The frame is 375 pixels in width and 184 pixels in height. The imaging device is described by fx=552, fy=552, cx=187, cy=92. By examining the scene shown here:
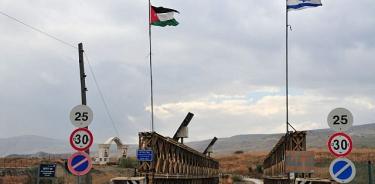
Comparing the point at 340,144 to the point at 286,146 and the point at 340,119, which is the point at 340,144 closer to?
the point at 340,119

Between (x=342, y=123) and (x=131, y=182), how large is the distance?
8802 mm

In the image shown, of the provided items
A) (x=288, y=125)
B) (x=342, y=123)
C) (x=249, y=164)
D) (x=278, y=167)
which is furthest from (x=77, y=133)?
(x=249, y=164)

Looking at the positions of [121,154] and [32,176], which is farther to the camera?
[121,154]

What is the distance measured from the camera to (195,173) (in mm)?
36312

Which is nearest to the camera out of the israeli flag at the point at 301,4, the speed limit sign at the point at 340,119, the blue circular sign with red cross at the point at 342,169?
the blue circular sign with red cross at the point at 342,169

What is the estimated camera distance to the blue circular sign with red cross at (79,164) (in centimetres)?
1485

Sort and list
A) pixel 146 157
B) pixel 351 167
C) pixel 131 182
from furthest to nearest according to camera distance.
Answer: pixel 146 157
pixel 131 182
pixel 351 167

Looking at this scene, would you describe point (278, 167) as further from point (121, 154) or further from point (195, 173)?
point (121, 154)

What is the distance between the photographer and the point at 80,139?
1494 cm

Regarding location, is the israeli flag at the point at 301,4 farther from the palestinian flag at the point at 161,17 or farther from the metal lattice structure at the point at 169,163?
the metal lattice structure at the point at 169,163

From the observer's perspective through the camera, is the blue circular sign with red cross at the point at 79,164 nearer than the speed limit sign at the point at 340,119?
No

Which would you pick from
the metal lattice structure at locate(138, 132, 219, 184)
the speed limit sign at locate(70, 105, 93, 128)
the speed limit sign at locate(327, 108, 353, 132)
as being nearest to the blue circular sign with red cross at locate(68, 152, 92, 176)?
the speed limit sign at locate(70, 105, 93, 128)

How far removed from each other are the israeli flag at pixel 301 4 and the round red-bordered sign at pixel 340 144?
45.8 ft

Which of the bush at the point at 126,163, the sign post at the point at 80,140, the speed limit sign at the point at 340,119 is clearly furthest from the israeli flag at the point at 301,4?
the bush at the point at 126,163
